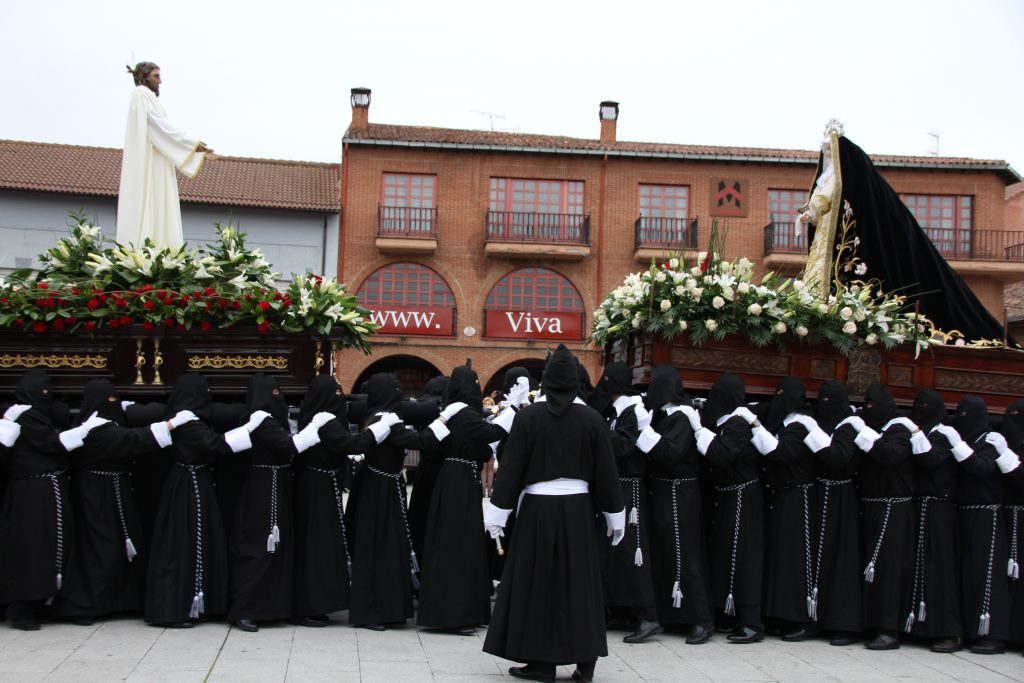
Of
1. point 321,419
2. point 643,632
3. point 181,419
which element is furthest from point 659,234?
point 181,419

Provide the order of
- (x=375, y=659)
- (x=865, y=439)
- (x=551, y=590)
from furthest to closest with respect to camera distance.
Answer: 1. (x=865, y=439)
2. (x=375, y=659)
3. (x=551, y=590)

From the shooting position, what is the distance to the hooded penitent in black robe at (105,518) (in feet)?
24.9

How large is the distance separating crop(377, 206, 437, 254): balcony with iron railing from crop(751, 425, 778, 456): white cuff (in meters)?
21.3

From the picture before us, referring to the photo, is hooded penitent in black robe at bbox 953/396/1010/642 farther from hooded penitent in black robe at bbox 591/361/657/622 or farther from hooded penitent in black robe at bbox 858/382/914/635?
hooded penitent in black robe at bbox 591/361/657/622

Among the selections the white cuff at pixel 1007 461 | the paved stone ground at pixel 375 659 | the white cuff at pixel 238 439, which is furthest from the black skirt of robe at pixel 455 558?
the white cuff at pixel 1007 461

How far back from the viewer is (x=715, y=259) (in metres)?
9.10

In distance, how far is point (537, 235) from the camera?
29328 millimetres

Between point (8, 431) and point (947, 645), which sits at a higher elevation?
point (8, 431)

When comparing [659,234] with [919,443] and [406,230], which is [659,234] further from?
[919,443]

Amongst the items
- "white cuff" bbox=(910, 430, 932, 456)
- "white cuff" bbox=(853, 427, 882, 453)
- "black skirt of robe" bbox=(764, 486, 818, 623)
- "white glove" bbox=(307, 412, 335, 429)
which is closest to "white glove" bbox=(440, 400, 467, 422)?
"white glove" bbox=(307, 412, 335, 429)

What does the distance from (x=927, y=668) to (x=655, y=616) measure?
1.98 metres

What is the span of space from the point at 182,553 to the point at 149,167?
141 inches

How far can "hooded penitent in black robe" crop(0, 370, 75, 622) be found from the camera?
743 centimetres

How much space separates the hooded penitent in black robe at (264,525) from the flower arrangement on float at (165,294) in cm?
62
